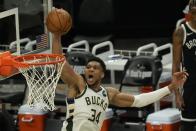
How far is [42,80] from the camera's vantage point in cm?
710

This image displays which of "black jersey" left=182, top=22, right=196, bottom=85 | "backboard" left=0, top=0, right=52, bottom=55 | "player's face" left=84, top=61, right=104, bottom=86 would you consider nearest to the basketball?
"player's face" left=84, top=61, right=104, bottom=86

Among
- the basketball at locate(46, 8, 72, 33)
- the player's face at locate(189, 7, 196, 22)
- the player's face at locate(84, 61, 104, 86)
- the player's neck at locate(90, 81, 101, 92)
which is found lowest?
the player's neck at locate(90, 81, 101, 92)

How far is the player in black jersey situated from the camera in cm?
809

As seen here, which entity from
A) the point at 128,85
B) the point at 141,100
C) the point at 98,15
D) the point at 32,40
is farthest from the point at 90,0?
the point at 141,100

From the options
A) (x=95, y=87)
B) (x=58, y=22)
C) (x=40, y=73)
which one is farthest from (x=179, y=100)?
(x=58, y=22)

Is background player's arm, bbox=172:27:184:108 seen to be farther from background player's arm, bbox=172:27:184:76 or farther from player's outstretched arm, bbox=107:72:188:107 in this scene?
player's outstretched arm, bbox=107:72:188:107

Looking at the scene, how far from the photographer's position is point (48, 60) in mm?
6855

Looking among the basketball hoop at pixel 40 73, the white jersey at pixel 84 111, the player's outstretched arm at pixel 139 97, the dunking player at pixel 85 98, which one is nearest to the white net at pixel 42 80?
the basketball hoop at pixel 40 73

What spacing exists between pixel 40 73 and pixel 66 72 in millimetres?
474

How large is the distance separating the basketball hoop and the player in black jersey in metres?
1.57

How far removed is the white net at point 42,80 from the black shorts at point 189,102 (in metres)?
1.70

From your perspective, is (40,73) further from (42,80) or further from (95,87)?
(95,87)

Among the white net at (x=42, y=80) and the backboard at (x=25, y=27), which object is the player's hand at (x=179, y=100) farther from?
the backboard at (x=25, y=27)

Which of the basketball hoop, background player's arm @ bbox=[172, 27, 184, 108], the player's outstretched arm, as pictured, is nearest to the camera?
the basketball hoop
